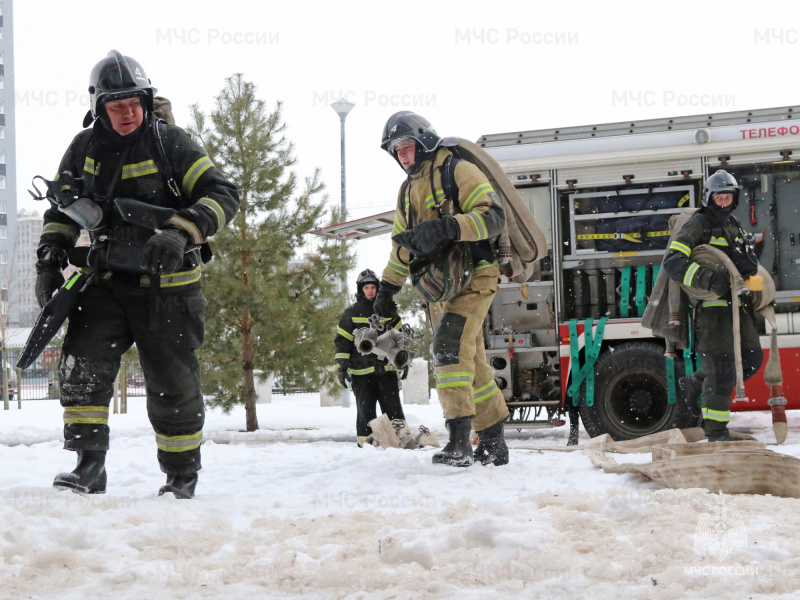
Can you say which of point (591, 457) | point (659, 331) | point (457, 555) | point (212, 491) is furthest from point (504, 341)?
point (457, 555)

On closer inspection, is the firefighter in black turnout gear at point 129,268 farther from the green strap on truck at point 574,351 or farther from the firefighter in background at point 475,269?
the green strap on truck at point 574,351

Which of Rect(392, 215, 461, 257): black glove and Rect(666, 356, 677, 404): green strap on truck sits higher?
Rect(392, 215, 461, 257): black glove

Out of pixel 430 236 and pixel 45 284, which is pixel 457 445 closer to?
pixel 430 236

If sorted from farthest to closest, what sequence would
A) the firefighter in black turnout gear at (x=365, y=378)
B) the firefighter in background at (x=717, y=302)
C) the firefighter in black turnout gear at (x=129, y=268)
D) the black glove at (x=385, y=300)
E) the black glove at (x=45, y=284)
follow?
the firefighter in black turnout gear at (x=365, y=378) < the firefighter in background at (x=717, y=302) < the black glove at (x=385, y=300) < the black glove at (x=45, y=284) < the firefighter in black turnout gear at (x=129, y=268)

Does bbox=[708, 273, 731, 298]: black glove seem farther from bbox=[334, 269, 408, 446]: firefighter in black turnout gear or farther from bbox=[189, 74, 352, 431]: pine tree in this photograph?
bbox=[189, 74, 352, 431]: pine tree

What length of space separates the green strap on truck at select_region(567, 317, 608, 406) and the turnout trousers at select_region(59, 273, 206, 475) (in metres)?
4.76

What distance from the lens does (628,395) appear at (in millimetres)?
7773

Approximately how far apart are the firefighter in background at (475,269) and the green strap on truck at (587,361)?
3294mm

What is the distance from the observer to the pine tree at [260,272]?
11.1 meters

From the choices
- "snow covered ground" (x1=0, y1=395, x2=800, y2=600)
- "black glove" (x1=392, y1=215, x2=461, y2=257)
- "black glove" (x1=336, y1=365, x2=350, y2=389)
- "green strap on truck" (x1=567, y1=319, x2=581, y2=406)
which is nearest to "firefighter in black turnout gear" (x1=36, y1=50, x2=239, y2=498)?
"snow covered ground" (x1=0, y1=395, x2=800, y2=600)

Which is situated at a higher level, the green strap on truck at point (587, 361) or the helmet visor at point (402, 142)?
the helmet visor at point (402, 142)

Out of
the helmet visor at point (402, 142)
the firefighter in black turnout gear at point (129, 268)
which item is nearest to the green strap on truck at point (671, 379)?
the helmet visor at point (402, 142)

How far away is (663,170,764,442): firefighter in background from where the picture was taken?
5.55 meters

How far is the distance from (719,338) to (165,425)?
3.78 metres
